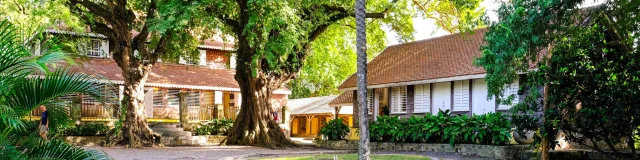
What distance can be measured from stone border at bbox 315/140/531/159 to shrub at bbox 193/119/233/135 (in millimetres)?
6757

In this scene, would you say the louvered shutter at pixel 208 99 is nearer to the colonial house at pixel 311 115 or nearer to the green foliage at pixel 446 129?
the colonial house at pixel 311 115

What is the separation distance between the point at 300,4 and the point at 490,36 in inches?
333

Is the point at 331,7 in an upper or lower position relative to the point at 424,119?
upper

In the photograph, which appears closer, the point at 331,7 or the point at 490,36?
the point at 490,36

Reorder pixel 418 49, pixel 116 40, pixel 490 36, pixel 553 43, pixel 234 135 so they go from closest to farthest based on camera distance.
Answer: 1. pixel 490 36
2. pixel 553 43
3. pixel 116 40
4. pixel 234 135
5. pixel 418 49

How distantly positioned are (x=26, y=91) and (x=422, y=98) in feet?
67.1

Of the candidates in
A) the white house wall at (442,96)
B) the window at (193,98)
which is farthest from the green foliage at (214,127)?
the white house wall at (442,96)

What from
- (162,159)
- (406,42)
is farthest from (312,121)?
(162,159)

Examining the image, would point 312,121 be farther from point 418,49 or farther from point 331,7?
point 331,7

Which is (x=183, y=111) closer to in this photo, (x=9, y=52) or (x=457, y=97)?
(x=457, y=97)

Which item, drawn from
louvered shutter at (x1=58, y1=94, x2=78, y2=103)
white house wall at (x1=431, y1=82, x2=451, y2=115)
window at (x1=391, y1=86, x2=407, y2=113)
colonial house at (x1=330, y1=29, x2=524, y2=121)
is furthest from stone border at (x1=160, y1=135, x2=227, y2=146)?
louvered shutter at (x1=58, y1=94, x2=78, y2=103)

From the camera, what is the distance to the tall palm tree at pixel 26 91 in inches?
259

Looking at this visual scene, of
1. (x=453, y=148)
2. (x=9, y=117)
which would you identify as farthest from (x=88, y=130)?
(x=9, y=117)

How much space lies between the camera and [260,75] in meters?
25.7
